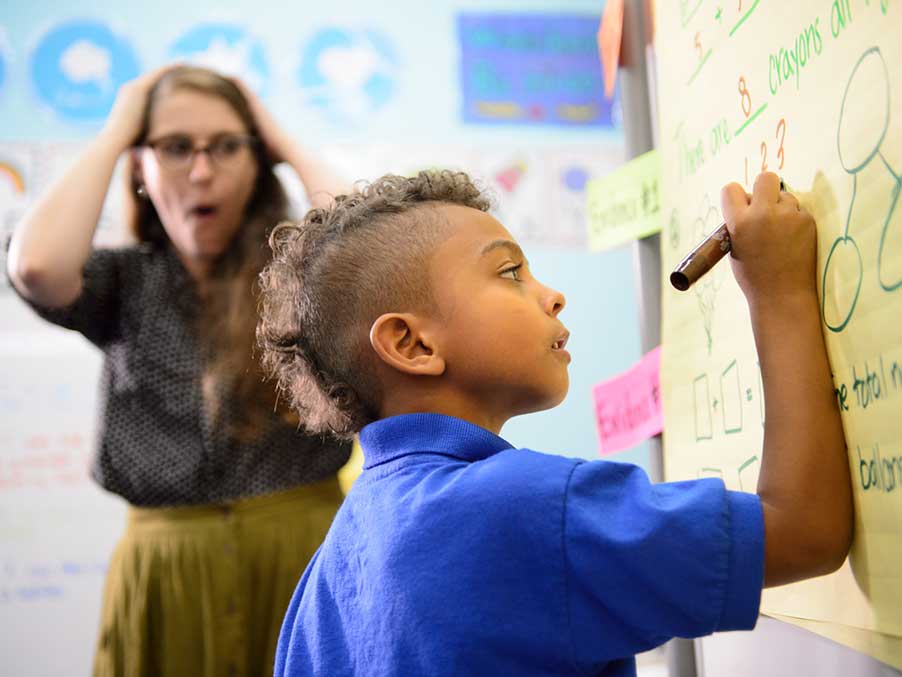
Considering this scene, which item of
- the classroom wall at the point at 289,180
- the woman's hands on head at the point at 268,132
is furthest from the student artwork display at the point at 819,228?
the classroom wall at the point at 289,180

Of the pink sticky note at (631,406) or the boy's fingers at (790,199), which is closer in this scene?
the boy's fingers at (790,199)

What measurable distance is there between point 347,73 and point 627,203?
5.25ft

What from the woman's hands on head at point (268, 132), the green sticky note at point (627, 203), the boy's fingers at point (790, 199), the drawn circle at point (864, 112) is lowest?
the boy's fingers at point (790, 199)

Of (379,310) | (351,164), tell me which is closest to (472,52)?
(351,164)

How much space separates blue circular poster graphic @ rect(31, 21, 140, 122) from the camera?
2168 mm

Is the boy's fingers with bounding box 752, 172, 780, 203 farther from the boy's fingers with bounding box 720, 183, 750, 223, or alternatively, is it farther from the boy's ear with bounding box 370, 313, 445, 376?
the boy's ear with bounding box 370, 313, 445, 376

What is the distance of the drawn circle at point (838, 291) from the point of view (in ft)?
1.50

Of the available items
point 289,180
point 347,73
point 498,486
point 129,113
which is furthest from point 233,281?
point 347,73

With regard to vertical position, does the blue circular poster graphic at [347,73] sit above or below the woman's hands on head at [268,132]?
above

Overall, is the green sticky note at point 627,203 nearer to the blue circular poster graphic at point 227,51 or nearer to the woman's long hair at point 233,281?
the woman's long hair at point 233,281

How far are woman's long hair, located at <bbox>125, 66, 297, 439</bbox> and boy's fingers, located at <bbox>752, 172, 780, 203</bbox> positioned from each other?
613 mm

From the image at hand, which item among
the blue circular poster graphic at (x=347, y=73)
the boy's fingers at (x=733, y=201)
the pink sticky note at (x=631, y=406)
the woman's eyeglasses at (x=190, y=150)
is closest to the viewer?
the boy's fingers at (x=733, y=201)

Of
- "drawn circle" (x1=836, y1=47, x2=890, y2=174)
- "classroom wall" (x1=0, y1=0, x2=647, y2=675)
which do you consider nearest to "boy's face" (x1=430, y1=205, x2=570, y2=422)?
"drawn circle" (x1=836, y1=47, x2=890, y2=174)

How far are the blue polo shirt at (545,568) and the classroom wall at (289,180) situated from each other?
5.58 feet
